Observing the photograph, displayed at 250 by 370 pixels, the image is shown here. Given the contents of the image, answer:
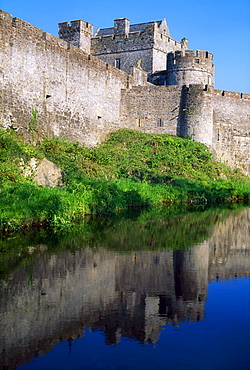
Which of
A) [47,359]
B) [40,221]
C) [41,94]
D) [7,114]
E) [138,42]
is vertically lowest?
[47,359]

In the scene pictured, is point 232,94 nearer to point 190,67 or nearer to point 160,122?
point 190,67

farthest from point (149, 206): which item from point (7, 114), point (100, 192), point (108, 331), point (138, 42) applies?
point (138, 42)

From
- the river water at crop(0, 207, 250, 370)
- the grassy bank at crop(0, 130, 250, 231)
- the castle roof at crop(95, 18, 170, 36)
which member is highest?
the castle roof at crop(95, 18, 170, 36)

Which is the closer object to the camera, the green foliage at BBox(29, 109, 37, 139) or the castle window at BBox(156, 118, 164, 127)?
the green foliage at BBox(29, 109, 37, 139)

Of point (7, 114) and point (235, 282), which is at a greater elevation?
point (7, 114)

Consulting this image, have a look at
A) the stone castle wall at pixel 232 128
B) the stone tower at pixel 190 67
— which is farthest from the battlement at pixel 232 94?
the stone tower at pixel 190 67

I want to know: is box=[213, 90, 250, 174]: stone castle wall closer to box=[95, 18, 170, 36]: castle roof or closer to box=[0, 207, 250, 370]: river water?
box=[95, 18, 170, 36]: castle roof

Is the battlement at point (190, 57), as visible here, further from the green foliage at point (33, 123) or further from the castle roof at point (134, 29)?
the green foliage at point (33, 123)

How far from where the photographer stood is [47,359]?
17.8 ft

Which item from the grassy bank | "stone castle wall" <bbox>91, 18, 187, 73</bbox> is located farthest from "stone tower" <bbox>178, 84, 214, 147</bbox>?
"stone castle wall" <bbox>91, 18, 187, 73</bbox>

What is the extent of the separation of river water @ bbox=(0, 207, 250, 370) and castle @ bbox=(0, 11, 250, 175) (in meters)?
10.2

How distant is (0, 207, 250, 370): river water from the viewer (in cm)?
555

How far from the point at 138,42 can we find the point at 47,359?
117 feet

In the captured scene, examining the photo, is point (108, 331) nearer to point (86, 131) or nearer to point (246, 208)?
point (246, 208)
